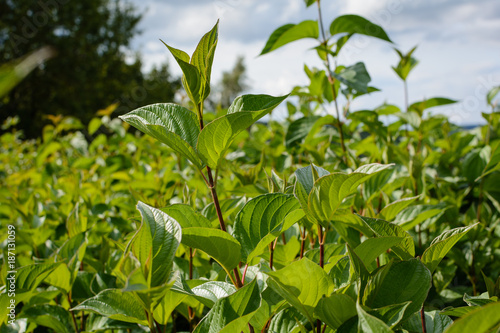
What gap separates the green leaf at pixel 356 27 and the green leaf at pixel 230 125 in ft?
3.22

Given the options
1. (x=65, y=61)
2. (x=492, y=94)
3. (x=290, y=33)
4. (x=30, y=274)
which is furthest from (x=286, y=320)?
(x=65, y=61)

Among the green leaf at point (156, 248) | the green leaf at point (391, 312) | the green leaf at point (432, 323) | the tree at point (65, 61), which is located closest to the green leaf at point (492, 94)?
the green leaf at point (432, 323)

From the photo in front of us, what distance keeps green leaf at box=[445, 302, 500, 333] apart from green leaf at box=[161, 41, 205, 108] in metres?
Answer: 0.50

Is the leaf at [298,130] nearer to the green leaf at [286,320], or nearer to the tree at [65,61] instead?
the green leaf at [286,320]

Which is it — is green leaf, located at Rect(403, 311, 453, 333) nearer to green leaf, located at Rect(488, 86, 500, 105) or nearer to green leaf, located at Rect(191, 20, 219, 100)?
green leaf, located at Rect(191, 20, 219, 100)

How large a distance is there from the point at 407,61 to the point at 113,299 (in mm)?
1905

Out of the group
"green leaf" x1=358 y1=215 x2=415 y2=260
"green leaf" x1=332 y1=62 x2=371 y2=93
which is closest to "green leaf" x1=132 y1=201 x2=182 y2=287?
"green leaf" x1=358 y1=215 x2=415 y2=260

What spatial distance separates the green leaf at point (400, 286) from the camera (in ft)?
2.02

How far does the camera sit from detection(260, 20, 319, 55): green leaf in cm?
160

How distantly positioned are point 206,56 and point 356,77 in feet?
3.11

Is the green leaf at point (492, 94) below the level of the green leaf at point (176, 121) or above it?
below

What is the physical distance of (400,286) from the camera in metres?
0.63

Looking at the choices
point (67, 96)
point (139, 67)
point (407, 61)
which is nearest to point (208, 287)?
point (407, 61)

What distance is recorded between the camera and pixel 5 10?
20.8m
